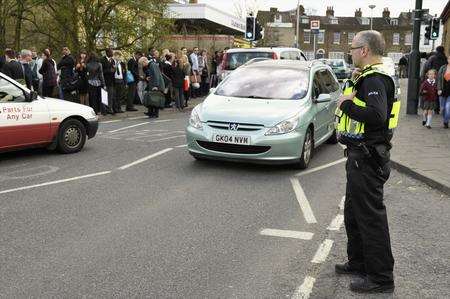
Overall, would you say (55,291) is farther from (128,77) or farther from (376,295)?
(128,77)

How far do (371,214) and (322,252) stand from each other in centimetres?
108

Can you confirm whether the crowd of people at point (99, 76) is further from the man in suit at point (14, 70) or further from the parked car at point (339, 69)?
the parked car at point (339, 69)

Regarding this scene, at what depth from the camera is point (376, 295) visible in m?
4.14

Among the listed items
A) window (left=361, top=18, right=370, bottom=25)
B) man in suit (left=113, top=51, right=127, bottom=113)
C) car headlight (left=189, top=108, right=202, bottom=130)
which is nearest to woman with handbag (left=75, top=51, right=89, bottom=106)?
man in suit (left=113, top=51, right=127, bottom=113)

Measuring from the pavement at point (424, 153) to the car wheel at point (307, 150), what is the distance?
4.93 ft

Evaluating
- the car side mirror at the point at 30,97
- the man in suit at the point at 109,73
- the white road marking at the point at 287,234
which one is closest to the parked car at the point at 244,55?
the man in suit at the point at 109,73

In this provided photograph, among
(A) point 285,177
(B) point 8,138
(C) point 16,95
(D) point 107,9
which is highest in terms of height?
(D) point 107,9

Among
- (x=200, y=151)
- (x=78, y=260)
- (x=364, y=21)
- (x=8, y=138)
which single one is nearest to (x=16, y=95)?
(x=8, y=138)

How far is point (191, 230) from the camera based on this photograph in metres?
5.62

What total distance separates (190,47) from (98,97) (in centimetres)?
1315

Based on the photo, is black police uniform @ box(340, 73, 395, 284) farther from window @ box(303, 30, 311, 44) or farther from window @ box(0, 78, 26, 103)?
window @ box(303, 30, 311, 44)

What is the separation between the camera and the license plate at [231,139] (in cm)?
817

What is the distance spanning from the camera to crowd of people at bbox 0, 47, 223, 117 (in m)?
15.1

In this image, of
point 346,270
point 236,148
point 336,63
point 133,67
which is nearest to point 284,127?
point 236,148
